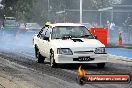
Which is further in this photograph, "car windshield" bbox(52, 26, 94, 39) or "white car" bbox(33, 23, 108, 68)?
"car windshield" bbox(52, 26, 94, 39)

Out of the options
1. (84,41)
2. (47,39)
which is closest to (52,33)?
(47,39)

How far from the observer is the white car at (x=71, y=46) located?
1223 cm

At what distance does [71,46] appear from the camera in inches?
483

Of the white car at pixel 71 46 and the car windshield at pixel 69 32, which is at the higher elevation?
the car windshield at pixel 69 32

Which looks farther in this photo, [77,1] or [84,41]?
[77,1]

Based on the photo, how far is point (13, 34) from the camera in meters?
38.0

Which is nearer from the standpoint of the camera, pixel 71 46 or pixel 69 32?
pixel 71 46

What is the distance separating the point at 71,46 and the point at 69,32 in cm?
137

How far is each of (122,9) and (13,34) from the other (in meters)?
18.6

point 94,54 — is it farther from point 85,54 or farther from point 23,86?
point 23,86

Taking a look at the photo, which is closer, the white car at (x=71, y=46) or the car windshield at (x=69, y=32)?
the white car at (x=71, y=46)

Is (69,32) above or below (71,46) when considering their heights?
above

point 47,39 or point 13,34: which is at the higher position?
point 47,39

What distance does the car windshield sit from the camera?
13.4 metres
